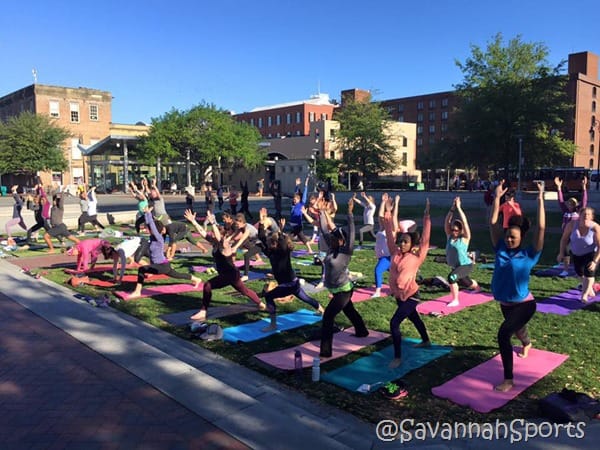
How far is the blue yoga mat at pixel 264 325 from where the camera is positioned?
22.7ft

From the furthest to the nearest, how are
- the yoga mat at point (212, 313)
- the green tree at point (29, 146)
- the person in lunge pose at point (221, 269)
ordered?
the green tree at point (29, 146) < the yoga mat at point (212, 313) < the person in lunge pose at point (221, 269)

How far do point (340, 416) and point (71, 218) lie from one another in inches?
859

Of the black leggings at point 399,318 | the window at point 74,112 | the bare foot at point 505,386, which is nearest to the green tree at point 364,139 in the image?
the window at point 74,112

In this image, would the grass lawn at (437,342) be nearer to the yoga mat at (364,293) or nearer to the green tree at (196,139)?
the yoga mat at (364,293)

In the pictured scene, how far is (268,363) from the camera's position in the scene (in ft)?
19.2

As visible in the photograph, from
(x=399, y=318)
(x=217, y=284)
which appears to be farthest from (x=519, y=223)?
(x=217, y=284)

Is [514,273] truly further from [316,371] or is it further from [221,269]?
[221,269]

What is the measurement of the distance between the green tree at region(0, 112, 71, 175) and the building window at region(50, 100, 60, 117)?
8535mm

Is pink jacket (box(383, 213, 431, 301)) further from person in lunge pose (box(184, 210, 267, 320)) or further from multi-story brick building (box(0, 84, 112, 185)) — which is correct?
multi-story brick building (box(0, 84, 112, 185))

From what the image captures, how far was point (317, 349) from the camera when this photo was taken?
6426 mm

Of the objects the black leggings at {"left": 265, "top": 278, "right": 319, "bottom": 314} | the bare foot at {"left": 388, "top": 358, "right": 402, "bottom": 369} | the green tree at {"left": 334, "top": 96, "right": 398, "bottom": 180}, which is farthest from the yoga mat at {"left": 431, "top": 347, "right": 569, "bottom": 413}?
the green tree at {"left": 334, "top": 96, "right": 398, "bottom": 180}

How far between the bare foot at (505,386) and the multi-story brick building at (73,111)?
196 feet

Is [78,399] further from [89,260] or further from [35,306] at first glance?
[89,260]

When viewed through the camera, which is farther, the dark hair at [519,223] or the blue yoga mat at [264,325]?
the blue yoga mat at [264,325]
